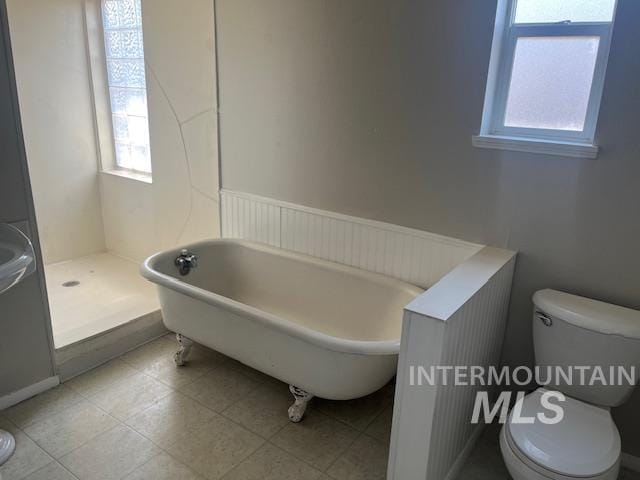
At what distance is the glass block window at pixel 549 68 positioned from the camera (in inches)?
72.7

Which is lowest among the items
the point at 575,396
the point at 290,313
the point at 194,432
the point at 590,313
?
the point at 194,432

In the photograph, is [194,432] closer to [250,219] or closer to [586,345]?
[250,219]

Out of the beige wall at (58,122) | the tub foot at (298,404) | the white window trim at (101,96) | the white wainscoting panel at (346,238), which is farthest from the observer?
the white window trim at (101,96)

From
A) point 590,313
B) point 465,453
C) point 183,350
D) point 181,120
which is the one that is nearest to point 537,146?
point 590,313

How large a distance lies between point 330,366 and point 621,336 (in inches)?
42.2

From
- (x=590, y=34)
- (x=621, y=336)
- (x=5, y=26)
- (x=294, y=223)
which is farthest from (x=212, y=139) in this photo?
(x=621, y=336)

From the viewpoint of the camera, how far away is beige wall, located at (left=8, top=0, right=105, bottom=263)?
3.40 metres

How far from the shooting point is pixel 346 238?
2.62m

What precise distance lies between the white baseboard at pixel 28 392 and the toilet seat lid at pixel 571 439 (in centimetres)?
215

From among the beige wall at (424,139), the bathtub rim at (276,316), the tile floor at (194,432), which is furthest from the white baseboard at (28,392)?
the beige wall at (424,139)

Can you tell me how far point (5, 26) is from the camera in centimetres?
203

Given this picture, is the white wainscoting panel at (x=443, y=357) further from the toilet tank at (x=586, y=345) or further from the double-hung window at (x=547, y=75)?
the double-hung window at (x=547, y=75)

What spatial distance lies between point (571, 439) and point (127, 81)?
11.9 ft

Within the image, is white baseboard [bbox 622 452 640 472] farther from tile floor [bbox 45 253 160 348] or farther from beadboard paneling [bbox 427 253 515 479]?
tile floor [bbox 45 253 160 348]
